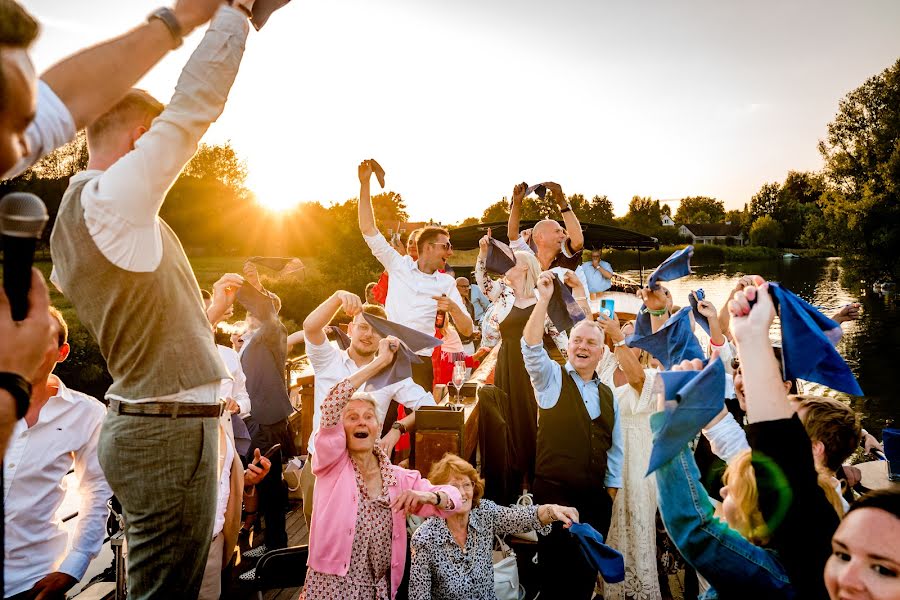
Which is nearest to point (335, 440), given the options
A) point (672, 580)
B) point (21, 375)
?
point (21, 375)

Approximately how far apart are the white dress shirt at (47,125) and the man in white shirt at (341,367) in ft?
6.87

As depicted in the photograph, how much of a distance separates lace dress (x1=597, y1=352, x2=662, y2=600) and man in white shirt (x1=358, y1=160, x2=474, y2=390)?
163 cm

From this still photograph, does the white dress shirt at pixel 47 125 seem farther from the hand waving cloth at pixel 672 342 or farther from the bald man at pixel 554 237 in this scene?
the bald man at pixel 554 237

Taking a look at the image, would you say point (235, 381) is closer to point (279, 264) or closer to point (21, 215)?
point (279, 264)

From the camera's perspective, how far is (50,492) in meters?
2.39

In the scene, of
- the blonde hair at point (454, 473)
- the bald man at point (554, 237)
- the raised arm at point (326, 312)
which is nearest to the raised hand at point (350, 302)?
the raised arm at point (326, 312)

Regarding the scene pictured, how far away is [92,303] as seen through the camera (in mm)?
1543

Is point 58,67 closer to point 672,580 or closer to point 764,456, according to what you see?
point 764,456

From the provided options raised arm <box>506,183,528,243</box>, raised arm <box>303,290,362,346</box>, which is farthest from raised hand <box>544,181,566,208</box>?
raised arm <box>303,290,362,346</box>

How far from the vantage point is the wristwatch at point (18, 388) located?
979mm


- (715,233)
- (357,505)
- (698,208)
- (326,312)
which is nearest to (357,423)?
(357,505)

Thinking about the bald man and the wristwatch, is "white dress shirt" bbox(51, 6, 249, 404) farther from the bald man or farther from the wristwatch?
the bald man

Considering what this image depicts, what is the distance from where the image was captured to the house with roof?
91562 millimetres

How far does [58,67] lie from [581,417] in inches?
123
